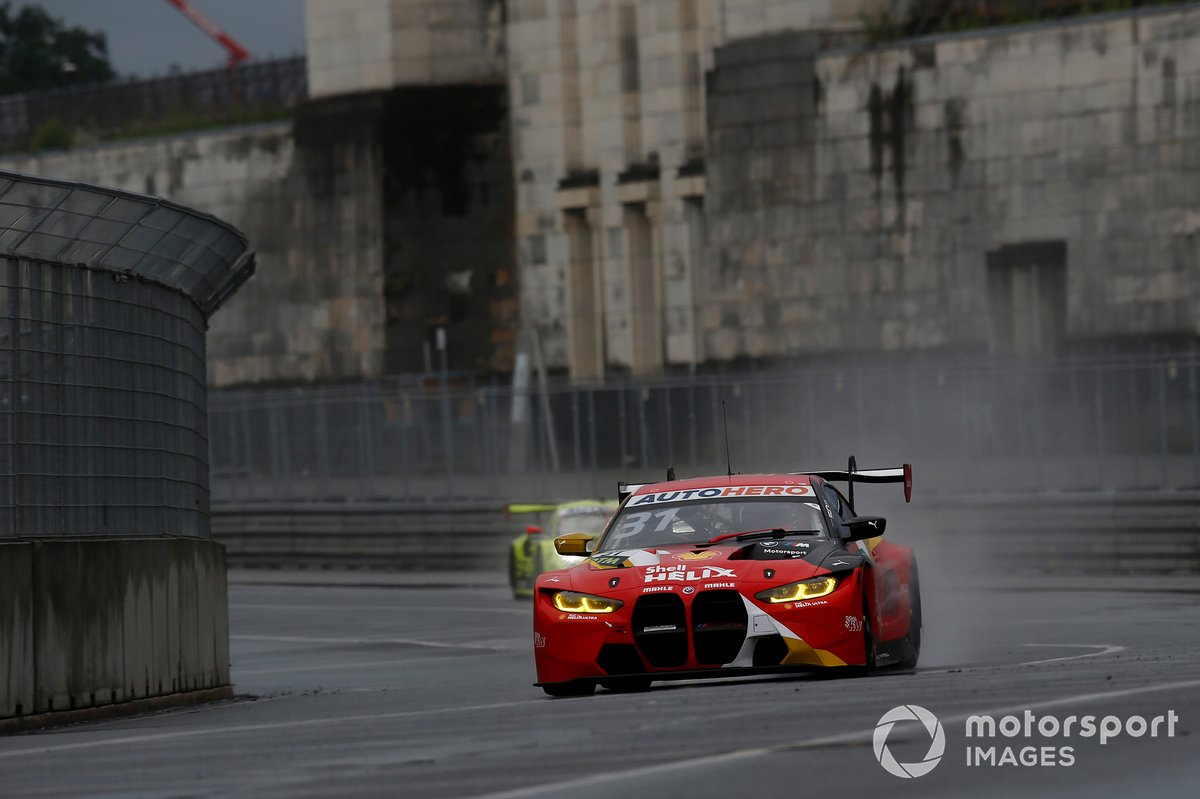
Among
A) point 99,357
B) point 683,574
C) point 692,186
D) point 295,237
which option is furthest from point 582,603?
point 295,237

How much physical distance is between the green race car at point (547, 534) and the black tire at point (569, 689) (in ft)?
42.5

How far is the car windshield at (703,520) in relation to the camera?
12.8 m

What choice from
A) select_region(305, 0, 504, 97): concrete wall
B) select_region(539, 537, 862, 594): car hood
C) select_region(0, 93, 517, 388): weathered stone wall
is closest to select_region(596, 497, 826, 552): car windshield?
select_region(539, 537, 862, 594): car hood

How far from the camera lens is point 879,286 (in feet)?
125

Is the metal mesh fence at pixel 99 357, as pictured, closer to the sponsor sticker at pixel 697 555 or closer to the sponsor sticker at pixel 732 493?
the sponsor sticker at pixel 732 493

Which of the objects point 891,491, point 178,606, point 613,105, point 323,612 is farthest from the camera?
point 613,105

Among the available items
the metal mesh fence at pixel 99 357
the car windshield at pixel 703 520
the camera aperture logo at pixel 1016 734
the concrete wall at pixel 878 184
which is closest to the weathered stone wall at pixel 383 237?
the concrete wall at pixel 878 184

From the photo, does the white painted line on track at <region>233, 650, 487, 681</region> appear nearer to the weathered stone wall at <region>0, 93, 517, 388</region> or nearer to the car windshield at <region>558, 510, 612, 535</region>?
the car windshield at <region>558, 510, 612, 535</region>

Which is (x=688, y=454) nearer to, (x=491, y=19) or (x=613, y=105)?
(x=613, y=105)

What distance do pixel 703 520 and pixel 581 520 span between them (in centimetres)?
1342

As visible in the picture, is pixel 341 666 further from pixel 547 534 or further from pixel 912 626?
pixel 547 534

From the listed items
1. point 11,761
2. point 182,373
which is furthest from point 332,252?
point 11,761

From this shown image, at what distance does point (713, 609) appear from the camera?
37.4 feet

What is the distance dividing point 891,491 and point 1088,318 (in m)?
7.08
